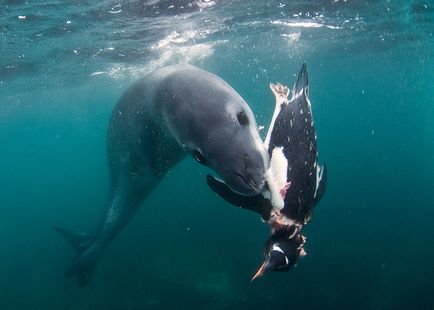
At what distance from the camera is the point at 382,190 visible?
21.0m

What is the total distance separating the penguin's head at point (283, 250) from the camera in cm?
229

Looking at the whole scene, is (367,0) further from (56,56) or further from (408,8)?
(56,56)

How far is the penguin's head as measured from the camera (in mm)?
2295

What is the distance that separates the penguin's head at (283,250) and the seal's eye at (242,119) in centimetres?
108

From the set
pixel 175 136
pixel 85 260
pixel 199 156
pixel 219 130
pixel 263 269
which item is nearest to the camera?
pixel 263 269

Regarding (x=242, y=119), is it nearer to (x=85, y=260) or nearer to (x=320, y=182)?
(x=320, y=182)

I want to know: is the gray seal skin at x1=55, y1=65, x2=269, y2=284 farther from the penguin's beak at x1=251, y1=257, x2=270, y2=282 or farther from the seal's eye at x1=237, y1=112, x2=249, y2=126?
the penguin's beak at x1=251, y1=257, x2=270, y2=282

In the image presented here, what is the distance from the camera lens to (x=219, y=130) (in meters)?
3.11

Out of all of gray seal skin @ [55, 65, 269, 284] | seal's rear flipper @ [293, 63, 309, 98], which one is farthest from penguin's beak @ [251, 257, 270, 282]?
seal's rear flipper @ [293, 63, 309, 98]

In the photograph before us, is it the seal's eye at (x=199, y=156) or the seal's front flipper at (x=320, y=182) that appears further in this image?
the seal's eye at (x=199, y=156)

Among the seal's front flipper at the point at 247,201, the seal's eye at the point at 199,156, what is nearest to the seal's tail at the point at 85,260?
the seal's eye at the point at 199,156

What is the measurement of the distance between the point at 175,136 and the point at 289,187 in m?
1.83

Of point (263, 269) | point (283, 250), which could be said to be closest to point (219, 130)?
point (283, 250)

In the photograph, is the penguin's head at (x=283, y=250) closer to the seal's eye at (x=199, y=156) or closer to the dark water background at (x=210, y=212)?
the seal's eye at (x=199, y=156)
